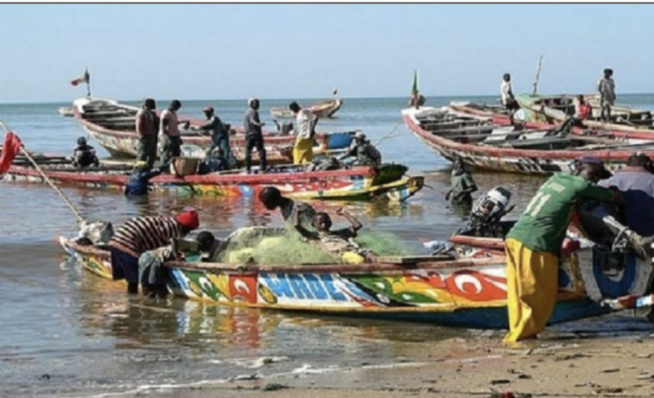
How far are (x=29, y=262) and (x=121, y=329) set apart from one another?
4928 mm

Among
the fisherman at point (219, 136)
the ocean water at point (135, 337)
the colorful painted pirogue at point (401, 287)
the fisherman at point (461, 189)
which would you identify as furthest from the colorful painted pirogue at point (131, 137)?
the colorful painted pirogue at point (401, 287)

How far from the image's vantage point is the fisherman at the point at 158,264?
11.8 m

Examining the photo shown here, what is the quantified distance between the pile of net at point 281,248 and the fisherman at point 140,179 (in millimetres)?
12020

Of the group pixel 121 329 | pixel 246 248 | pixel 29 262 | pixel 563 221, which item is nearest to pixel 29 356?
pixel 121 329

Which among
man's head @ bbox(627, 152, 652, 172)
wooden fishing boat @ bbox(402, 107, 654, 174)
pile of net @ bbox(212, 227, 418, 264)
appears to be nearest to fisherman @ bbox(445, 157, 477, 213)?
wooden fishing boat @ bbox(402, 107, 654, 174)

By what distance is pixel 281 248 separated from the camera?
11.0m

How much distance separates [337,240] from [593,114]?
22.1 meters

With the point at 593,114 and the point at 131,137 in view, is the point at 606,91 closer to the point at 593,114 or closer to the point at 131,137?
the point at 593,114

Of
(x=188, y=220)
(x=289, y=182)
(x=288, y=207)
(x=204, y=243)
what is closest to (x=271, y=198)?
(x=288, y=207)

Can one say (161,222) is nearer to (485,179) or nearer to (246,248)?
(246,248)

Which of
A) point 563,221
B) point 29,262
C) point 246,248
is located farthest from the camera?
point 29,262

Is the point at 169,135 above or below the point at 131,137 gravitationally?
above

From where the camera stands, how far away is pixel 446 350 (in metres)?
9.14

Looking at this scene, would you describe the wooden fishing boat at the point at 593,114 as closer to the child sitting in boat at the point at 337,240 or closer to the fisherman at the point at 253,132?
the fisherman at the point at 253,132
